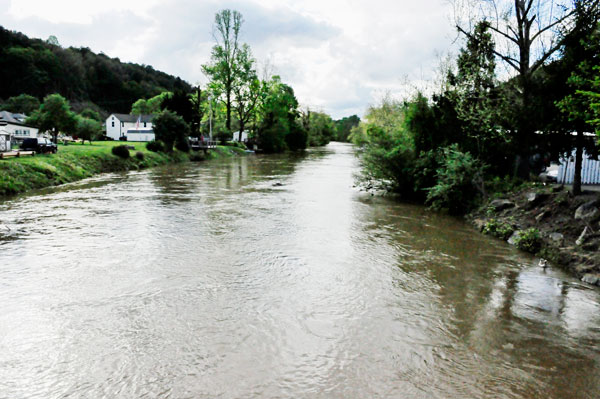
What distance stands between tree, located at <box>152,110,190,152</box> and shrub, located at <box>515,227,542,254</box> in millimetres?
34174

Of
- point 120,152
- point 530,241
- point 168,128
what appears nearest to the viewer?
point 530,241

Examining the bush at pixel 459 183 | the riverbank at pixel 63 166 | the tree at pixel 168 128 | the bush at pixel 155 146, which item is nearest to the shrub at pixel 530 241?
the bush at pixel 459 183

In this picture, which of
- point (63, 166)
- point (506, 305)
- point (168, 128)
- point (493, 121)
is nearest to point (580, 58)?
point (493, 121)

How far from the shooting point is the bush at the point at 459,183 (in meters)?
15.8

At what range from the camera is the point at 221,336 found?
6312mm

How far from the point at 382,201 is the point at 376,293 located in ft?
39.2

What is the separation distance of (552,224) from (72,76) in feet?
431

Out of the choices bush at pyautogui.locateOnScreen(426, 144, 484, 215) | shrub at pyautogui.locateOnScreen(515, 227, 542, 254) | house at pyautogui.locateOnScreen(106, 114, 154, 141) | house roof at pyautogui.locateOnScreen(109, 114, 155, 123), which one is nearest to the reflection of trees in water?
shrub at pyautogui.locateOnScreen(515, 227, 542, 254)

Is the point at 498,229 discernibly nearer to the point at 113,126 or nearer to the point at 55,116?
the point at 55,116

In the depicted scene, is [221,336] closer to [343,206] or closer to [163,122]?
[343,206]

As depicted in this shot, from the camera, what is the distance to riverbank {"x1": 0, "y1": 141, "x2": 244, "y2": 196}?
19.8 meters

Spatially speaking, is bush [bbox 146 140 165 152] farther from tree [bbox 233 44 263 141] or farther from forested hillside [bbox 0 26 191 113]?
forested hillside [bbox 0 26 191 113]

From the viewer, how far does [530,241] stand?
1141 centimetres

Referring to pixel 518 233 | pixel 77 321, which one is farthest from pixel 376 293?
pixel 518 233
